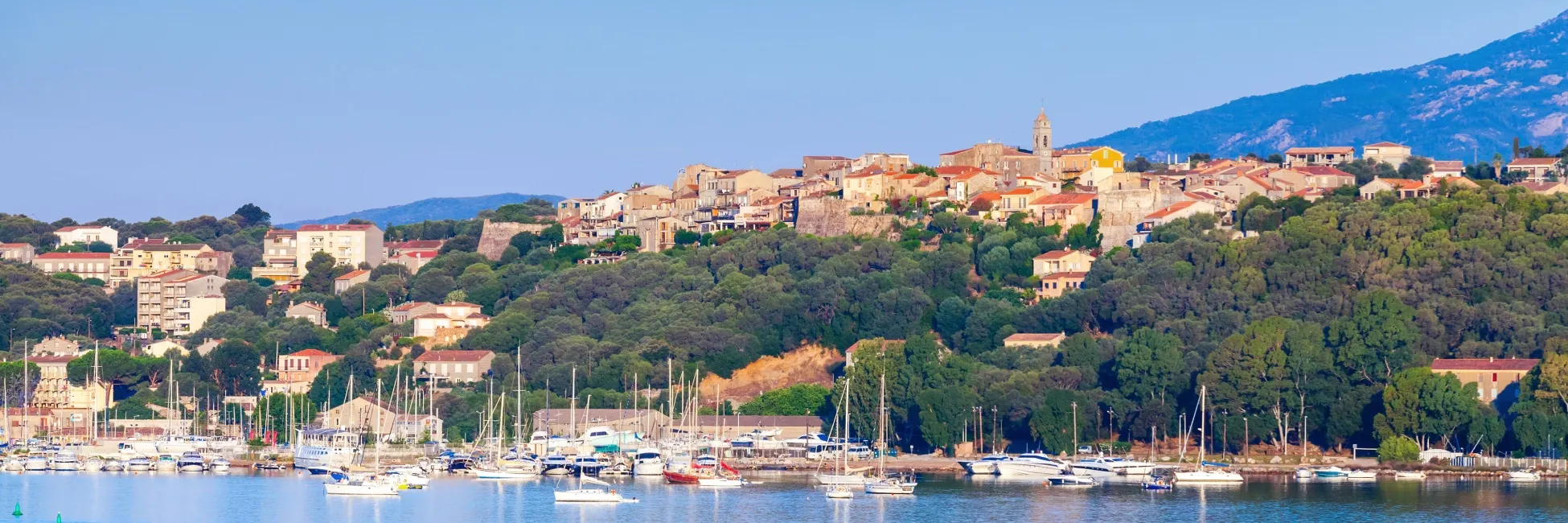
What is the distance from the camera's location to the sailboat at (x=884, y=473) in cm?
5150

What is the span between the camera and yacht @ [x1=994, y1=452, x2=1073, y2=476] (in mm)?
55719

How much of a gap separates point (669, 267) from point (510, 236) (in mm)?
18118

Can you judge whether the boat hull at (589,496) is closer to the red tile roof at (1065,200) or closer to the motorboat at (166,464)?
the motorboat at (166,464)

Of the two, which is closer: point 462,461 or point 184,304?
point 462,461

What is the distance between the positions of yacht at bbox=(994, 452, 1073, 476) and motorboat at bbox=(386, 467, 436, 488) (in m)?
14.3

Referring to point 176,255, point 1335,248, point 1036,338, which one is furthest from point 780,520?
point 176,255

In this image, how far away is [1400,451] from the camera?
5453 centimetres

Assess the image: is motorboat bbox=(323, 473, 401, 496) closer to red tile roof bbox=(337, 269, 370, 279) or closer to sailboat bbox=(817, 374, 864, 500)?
sailboat bbox=(817, 374, 864, 500)

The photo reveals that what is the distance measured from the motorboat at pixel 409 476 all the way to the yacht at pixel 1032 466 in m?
14.3

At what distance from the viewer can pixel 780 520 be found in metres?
45.5

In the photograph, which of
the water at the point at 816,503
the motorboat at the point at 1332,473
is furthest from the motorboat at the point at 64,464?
the motorboat at the point at 1332,473

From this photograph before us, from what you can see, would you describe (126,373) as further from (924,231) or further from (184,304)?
(924,231)

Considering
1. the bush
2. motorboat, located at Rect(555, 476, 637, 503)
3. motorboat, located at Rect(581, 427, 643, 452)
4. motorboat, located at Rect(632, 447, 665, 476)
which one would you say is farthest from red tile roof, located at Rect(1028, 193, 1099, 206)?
motorboat, located at Rect(555, 476, 637, 503)

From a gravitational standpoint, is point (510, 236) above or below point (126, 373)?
above
